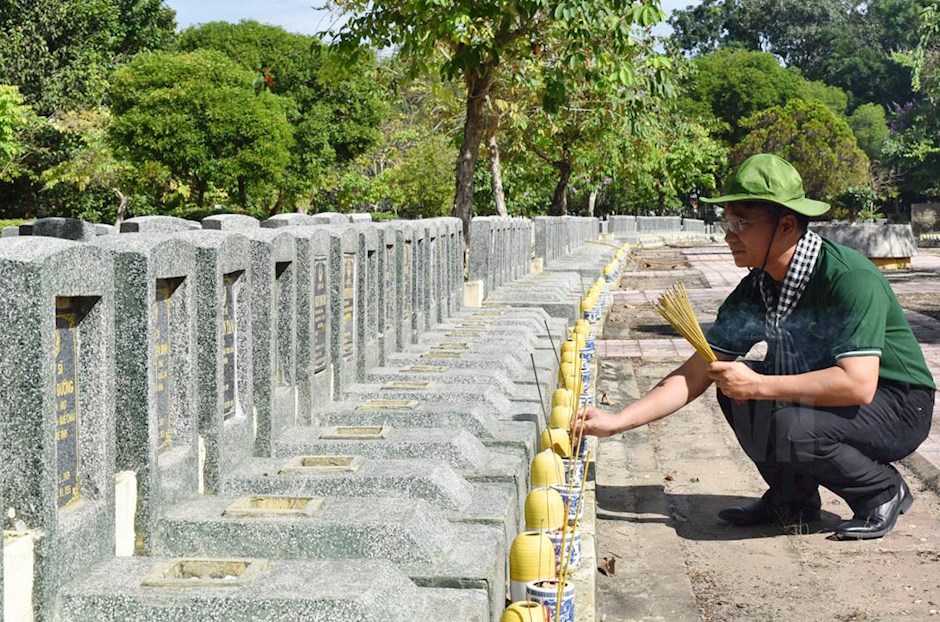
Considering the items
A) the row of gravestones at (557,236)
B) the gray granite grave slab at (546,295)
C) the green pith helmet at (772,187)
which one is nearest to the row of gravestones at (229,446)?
the green pith helmet at (772,187)

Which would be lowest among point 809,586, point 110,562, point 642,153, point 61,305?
point 809,586

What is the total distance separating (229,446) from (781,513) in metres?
2.79

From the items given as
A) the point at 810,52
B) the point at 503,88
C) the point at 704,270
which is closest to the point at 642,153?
the point at 704,270

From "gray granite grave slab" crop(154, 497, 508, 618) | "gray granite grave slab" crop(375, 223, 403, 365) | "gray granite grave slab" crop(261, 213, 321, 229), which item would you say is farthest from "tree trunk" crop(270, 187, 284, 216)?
"gray granite grave slab" crop(154, 497, 508, 618)

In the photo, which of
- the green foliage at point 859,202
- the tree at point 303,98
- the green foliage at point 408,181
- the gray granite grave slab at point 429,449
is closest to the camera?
the gray granite grave slab at point 429,449

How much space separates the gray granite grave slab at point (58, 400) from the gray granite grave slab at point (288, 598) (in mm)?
166

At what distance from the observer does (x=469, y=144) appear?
718 inches

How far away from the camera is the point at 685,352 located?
14773 mm

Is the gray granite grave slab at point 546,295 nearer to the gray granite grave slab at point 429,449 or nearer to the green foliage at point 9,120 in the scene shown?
the gray granite grave slab at point 429,449

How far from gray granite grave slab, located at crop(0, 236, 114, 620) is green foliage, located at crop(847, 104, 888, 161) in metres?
76.1

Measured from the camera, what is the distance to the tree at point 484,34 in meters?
15.1

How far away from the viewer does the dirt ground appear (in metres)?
5.43

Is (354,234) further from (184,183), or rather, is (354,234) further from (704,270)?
(184,183)

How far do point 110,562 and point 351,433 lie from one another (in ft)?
7.38
